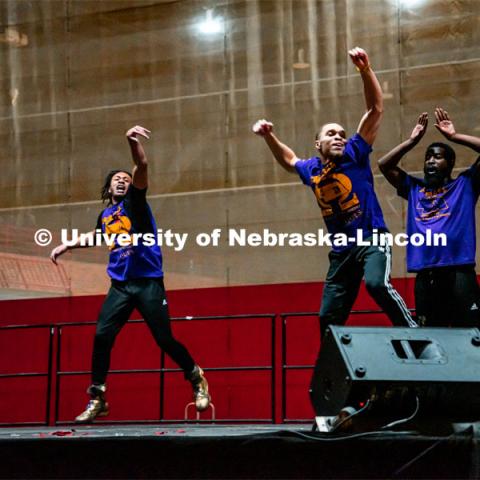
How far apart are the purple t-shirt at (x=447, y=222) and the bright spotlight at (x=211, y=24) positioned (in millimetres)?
4391

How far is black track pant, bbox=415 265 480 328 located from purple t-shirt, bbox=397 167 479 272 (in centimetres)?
6

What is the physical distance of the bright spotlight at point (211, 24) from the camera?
9.88m

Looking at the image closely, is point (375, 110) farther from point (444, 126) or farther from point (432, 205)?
point (432, 205)

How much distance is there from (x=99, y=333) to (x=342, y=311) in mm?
1819

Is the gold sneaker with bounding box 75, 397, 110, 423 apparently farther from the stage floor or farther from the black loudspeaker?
the black loudspeaker

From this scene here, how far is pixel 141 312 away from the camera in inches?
260

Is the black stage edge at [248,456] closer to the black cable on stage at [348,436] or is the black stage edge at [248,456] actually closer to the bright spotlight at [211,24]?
the black cable on stage at [348,436]

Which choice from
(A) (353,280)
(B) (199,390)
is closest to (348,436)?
(A) (353,280)

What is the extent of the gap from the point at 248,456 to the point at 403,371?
82 centimetres

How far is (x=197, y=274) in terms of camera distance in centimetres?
964

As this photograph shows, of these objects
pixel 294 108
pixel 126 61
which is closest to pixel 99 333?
pixel 294 108

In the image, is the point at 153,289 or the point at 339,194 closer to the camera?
the point at 339,194

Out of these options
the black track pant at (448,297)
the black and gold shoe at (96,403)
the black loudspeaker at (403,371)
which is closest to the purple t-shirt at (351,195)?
the black track pant at (448,297)

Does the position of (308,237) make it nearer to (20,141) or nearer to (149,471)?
(20,141)
